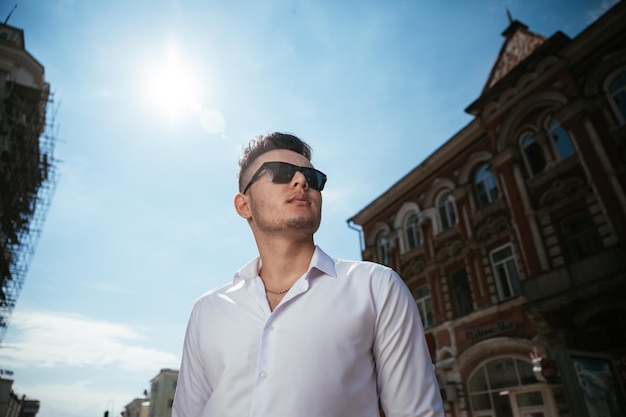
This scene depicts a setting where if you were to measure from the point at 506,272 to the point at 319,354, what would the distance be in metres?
14.2

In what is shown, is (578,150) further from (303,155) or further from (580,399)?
(303,155)

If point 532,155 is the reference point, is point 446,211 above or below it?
below

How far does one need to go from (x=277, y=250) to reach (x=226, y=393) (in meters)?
0.72

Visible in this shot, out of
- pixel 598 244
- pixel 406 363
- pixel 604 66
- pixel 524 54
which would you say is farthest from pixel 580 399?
pixel 524 54

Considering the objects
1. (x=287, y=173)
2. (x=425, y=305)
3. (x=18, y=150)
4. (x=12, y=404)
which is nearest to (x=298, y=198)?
(x=287, y=173)

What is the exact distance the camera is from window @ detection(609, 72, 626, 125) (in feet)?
37.4

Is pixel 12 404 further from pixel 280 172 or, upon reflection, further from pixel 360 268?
pixel 360 268

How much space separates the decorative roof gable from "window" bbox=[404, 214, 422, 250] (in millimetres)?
6621

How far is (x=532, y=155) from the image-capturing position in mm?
13742

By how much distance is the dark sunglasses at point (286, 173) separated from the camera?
6.61 ft

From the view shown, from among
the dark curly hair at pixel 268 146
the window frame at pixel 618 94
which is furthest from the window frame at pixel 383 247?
the dark curly hair at pixel 268 146

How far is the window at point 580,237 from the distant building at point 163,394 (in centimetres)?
5246

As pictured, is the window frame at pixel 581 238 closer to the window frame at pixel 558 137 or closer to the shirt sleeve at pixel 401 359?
the window frame at pixel 558 137

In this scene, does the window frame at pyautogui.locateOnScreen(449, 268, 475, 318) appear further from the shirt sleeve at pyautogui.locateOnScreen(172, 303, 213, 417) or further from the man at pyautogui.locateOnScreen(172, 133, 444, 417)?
the shirt sleeve at pyautogui.locateOnScreen(172, 303, 213, 417)
